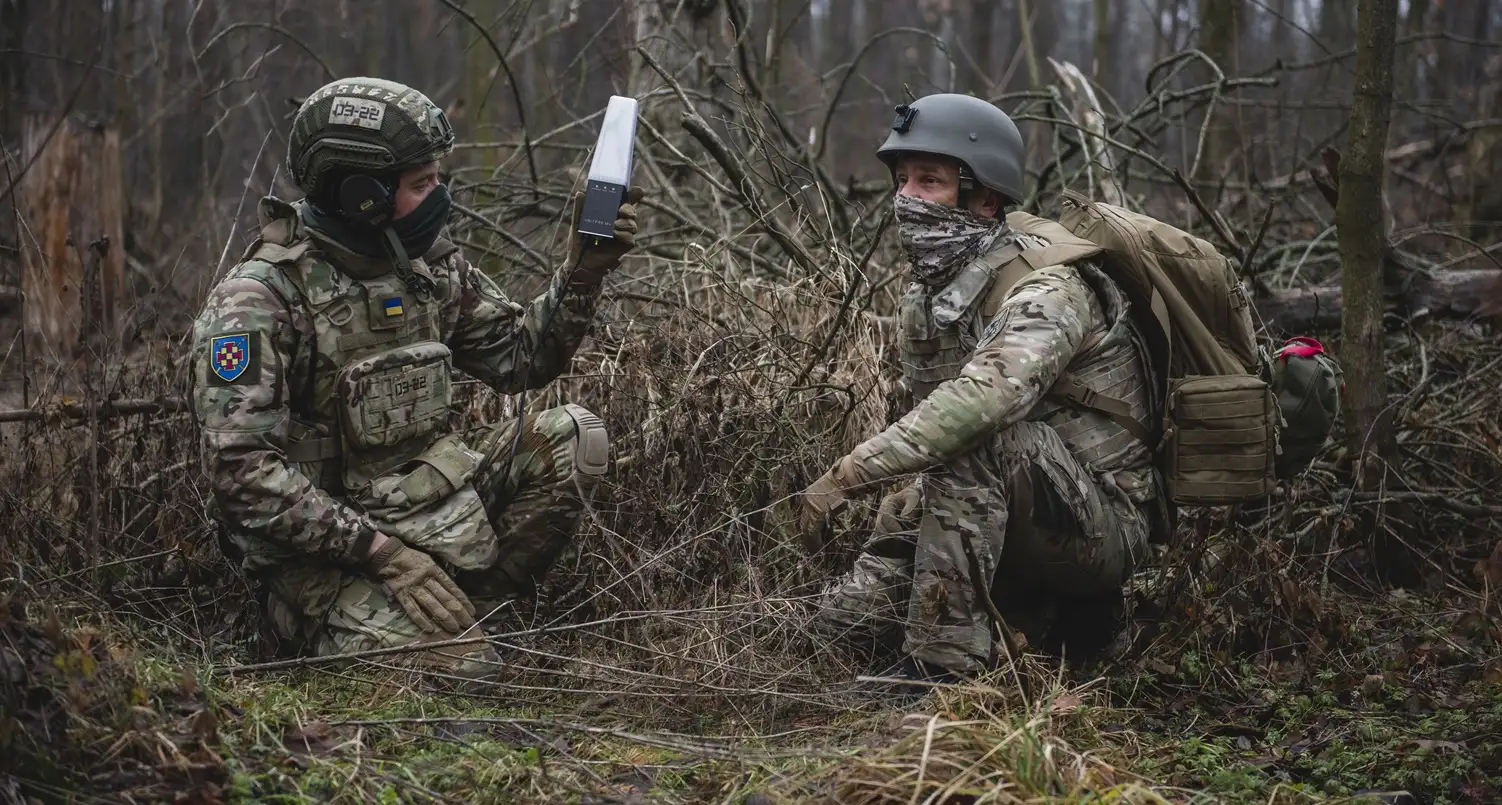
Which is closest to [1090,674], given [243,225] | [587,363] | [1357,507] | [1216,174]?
[1357,507]

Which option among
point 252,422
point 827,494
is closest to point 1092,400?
point 827,494

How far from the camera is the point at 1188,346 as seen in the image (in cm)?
400

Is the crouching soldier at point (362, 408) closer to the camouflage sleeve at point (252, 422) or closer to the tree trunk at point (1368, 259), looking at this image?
the camouflage sleeve at point (252, 422)

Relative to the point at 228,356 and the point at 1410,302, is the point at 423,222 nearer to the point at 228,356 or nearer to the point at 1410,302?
the point at 228,356

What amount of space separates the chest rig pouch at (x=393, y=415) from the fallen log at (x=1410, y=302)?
3.81 m

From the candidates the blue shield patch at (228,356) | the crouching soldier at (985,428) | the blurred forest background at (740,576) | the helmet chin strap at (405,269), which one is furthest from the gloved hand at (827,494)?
the blue shield patch at (228,356)

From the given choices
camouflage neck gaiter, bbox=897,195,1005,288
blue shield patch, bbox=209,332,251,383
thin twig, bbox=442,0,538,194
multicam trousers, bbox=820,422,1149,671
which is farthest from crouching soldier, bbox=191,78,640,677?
thin twig, bbox=442,0,538,194

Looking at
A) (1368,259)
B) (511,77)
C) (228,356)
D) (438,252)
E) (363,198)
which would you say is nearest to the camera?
(228,356)

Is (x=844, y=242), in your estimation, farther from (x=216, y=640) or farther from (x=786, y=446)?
(x=216, y=640)

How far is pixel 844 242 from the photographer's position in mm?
6000

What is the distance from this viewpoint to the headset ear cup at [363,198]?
148 inches

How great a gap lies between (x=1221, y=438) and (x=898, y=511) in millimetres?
1012

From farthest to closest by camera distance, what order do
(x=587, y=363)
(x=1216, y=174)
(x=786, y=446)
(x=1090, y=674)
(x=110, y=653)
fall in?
(x=1216, y=174) < (x=587, y=363) < (x=786, y=446) < (x=1090, y=674) < (x=110, y=653)

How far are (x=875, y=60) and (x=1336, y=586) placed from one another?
23455 mm
